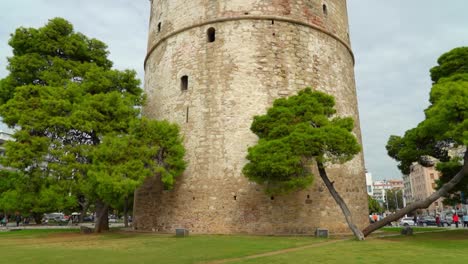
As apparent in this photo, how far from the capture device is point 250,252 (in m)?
7.63

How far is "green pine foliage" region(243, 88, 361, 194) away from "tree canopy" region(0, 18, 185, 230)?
312 centimetres

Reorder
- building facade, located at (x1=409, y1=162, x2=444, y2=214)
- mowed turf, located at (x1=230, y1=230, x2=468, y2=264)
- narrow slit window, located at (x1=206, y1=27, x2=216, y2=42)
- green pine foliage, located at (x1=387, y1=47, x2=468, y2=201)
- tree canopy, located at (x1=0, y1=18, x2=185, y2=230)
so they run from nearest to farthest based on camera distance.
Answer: mowed turf, located at (x1=230, y1=230, x2=468, y2=264) → green pine foliage, located at (x1=387, y1=47, x2=468, y2=201) → tree canopy, located at (x1=0, y1=18, x2=185, y2=230) → narrow slit window, located at (x1=206, y1=27, x2=216, y2=42) → building facade, located at (x1=409, y1=162, x2=444, y2=214)

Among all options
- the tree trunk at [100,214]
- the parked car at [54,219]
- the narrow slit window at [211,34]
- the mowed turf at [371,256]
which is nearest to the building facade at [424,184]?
the parked car at [54,219]

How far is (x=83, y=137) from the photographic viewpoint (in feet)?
41.5

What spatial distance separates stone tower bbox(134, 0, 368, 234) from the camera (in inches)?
492

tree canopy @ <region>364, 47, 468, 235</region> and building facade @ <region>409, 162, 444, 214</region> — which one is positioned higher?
building facade @ <region>409, 162, 444, 214</region>

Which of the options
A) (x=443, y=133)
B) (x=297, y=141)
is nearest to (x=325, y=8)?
(x=443, y=133)

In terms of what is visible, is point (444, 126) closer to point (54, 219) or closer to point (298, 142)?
point (298, 142)

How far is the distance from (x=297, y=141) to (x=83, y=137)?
7170 millimetres

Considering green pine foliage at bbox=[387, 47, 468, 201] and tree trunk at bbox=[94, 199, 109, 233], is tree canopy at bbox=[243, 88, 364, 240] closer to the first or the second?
green pine foliage at bbox=[387, 47, 468, 201]

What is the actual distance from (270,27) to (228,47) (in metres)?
1.74

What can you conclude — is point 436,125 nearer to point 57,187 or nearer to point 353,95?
point 353,95

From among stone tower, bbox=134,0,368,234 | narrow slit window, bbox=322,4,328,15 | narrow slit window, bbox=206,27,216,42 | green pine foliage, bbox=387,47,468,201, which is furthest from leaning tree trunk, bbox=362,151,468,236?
narrow slit window, bbox=206,27,216,42

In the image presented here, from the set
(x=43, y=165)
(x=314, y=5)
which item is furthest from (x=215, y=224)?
(x=314, y=5)
